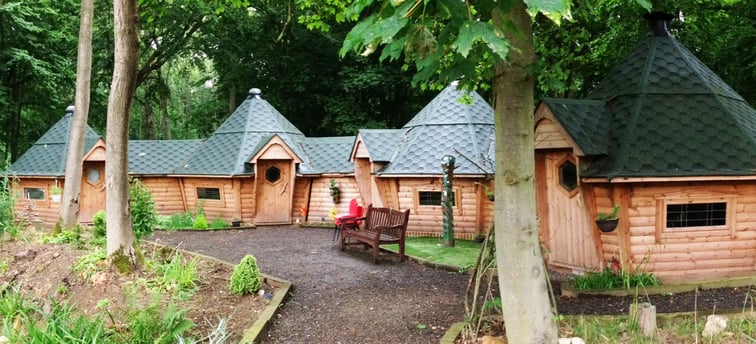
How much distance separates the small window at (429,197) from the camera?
47.0 feet

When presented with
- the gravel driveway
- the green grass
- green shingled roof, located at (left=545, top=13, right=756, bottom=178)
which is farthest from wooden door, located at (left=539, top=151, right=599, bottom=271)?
the gravel driveway

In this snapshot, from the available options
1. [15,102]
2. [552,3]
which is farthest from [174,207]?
[552,3]

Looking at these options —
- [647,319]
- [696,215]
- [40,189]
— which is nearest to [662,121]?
[696,215]

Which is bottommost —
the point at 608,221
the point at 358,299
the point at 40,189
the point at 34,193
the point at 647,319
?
the point at 358,299

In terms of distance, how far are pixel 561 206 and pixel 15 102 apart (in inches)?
962

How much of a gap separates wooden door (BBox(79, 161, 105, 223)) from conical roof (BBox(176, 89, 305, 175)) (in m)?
2.60

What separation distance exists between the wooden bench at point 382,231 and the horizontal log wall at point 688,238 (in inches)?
170

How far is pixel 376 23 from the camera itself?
2.94 meters

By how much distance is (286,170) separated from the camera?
16953 mm

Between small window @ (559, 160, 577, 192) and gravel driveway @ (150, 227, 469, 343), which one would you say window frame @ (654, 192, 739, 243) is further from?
gravel driveway @ (150, 227, 469, 343)

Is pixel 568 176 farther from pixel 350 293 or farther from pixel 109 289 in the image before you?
pixel 109 289

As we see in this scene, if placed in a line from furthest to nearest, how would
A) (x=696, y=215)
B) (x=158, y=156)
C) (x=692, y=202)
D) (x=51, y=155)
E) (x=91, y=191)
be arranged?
(x=158, y=156) → (x=51, y=155) → (x=91, y=191) → (x=696, y=215) → (x=692, y=202)

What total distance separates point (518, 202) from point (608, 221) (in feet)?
14.5

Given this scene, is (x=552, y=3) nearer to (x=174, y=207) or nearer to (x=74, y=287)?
(x=74, y=287)
